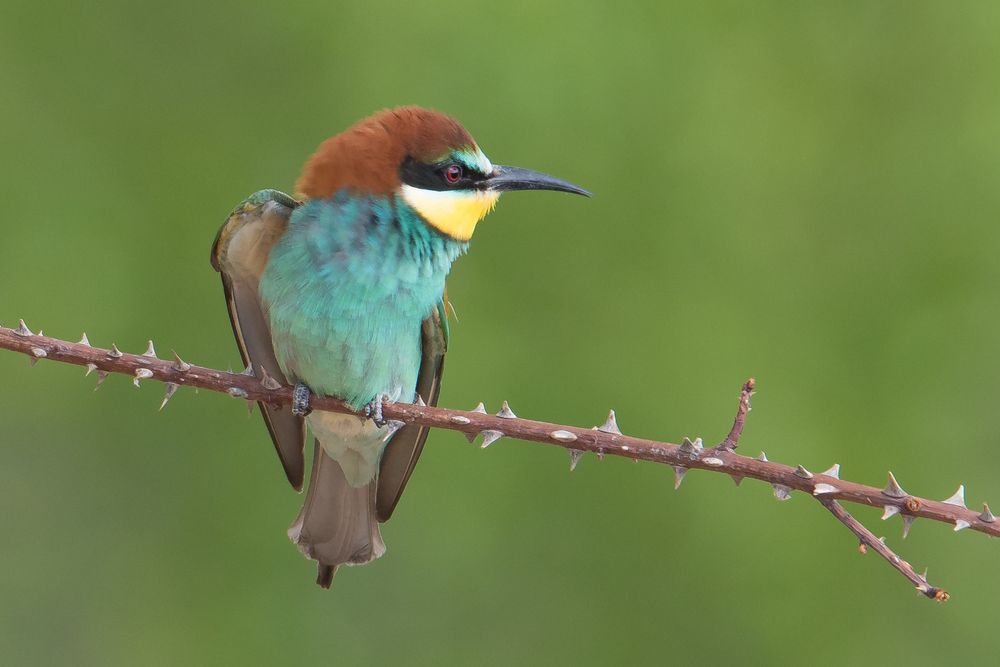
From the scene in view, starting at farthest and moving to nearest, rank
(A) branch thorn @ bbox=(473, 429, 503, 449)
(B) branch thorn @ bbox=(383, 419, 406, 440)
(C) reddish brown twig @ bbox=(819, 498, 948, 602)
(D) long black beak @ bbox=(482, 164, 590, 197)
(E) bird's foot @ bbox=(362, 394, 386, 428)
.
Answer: (B) branch thorn @ bbox=(383, 419, 406, 440) < (D) long black beak @ bbox=(482, 164, 590, 197) < (E) bird's foot @ bbox=(362, 394, 386, 428) < (A) branch thorn @ bbox=(473, 429, 503, 449) < (C) reddish brown twig @ bbox=(819, 498, 948, 602)

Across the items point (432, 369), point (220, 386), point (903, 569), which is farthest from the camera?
point (432, 369)

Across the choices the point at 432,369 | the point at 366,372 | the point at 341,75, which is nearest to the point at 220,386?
the point at 366,372

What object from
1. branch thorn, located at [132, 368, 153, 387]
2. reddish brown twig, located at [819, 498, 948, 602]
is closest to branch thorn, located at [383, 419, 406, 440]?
branch thorn, located at [132, 368, 153, 387]

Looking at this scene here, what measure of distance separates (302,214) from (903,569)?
4.31 feet

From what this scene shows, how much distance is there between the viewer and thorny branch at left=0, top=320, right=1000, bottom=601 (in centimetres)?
118

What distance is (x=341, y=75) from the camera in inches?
132

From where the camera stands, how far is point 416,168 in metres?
2.11


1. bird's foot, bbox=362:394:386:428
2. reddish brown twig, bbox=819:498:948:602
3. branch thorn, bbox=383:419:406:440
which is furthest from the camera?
branch thorn, bbox=383:419:406:440

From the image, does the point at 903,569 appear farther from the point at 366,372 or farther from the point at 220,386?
the point at 366,372

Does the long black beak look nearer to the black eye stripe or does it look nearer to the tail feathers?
the black eye stripe

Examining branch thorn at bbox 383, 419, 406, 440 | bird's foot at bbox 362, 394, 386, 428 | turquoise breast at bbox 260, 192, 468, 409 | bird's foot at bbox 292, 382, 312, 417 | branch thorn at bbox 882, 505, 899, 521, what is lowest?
branch thorn at bbox 383, 419, 406, 440

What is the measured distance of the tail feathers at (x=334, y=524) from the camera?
2309mm

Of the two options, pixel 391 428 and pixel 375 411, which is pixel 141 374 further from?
pixel 391 428

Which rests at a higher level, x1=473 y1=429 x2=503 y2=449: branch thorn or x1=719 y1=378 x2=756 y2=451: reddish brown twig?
x1=719 y1=378 x2=756 y2=451: reddish brown twig
